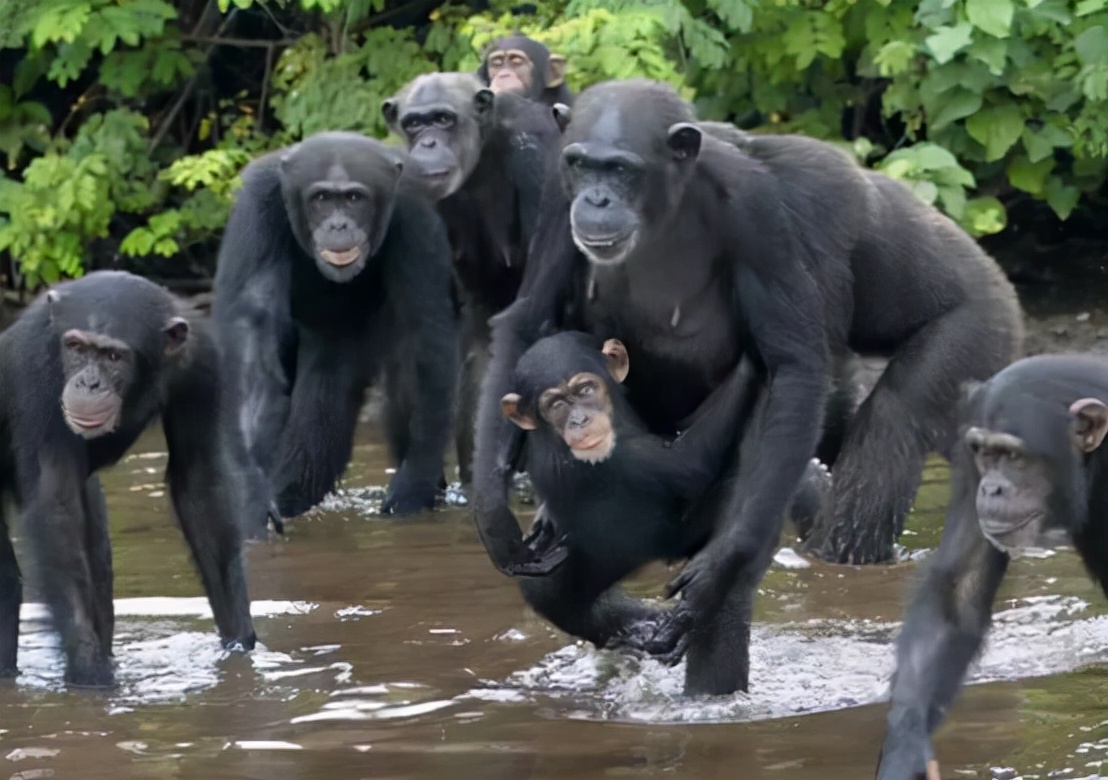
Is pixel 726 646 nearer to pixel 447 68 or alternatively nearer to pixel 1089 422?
pixel 1089 422

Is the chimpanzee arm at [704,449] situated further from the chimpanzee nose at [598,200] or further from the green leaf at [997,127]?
the green leaf at [997,127]

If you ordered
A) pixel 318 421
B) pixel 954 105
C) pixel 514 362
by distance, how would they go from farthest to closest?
pixel 954 105, pixel 318 421, pixel 514 362

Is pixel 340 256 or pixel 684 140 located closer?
pixel 684 140

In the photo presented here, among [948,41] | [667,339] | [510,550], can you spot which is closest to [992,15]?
[948,41]

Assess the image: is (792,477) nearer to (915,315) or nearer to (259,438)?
(915,315)

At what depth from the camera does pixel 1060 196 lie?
1104 cm

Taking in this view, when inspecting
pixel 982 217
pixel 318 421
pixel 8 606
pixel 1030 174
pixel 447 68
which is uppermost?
pixel 447 68

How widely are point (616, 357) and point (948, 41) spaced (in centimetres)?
447

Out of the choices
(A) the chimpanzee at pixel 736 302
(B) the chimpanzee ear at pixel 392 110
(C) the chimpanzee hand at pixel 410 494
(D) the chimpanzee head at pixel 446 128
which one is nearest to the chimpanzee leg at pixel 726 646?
(A) the chimpanzee at pixel 736 302

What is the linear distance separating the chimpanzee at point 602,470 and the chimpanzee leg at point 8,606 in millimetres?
1692

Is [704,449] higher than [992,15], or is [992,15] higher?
[992,15]

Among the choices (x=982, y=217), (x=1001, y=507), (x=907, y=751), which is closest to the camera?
(x=907, y=751)

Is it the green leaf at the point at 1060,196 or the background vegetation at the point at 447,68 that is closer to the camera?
the background vegetation at the point at 447,68

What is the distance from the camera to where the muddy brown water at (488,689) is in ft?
17.0
